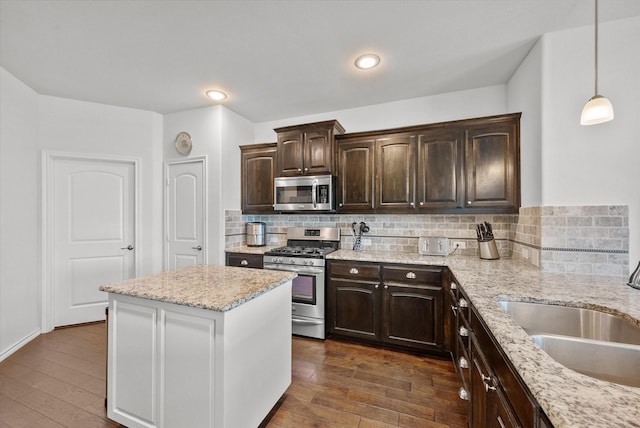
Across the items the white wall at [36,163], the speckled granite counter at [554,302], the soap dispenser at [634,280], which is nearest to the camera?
the speckled granite counter at [554,302]

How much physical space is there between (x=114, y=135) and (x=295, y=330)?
335cm

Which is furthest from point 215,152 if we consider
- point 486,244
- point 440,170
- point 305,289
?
point 486,244

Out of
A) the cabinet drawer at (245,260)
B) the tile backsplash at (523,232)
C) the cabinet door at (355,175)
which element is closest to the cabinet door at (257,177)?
the tile backsplash at (523,232)

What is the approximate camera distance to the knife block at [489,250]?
2.61 m

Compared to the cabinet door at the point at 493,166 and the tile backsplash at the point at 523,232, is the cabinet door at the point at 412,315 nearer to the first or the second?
the tile backsplash at the point at 523,232

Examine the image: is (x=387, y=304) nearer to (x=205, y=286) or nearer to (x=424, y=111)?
(x=205, y=286)

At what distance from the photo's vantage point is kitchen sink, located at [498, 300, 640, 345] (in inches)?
49.1

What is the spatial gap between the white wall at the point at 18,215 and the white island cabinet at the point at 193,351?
2.00m

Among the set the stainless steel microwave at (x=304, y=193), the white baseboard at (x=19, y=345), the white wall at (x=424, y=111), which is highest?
the white wall at (x=424, y=111)

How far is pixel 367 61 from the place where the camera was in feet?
7.72

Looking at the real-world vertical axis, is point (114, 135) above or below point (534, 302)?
above

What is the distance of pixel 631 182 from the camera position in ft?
5.97

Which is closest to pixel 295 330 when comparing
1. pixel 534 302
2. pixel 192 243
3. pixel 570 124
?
pixel 192 243

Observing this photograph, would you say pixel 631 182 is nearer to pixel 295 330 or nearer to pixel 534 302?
pixel 534 302
